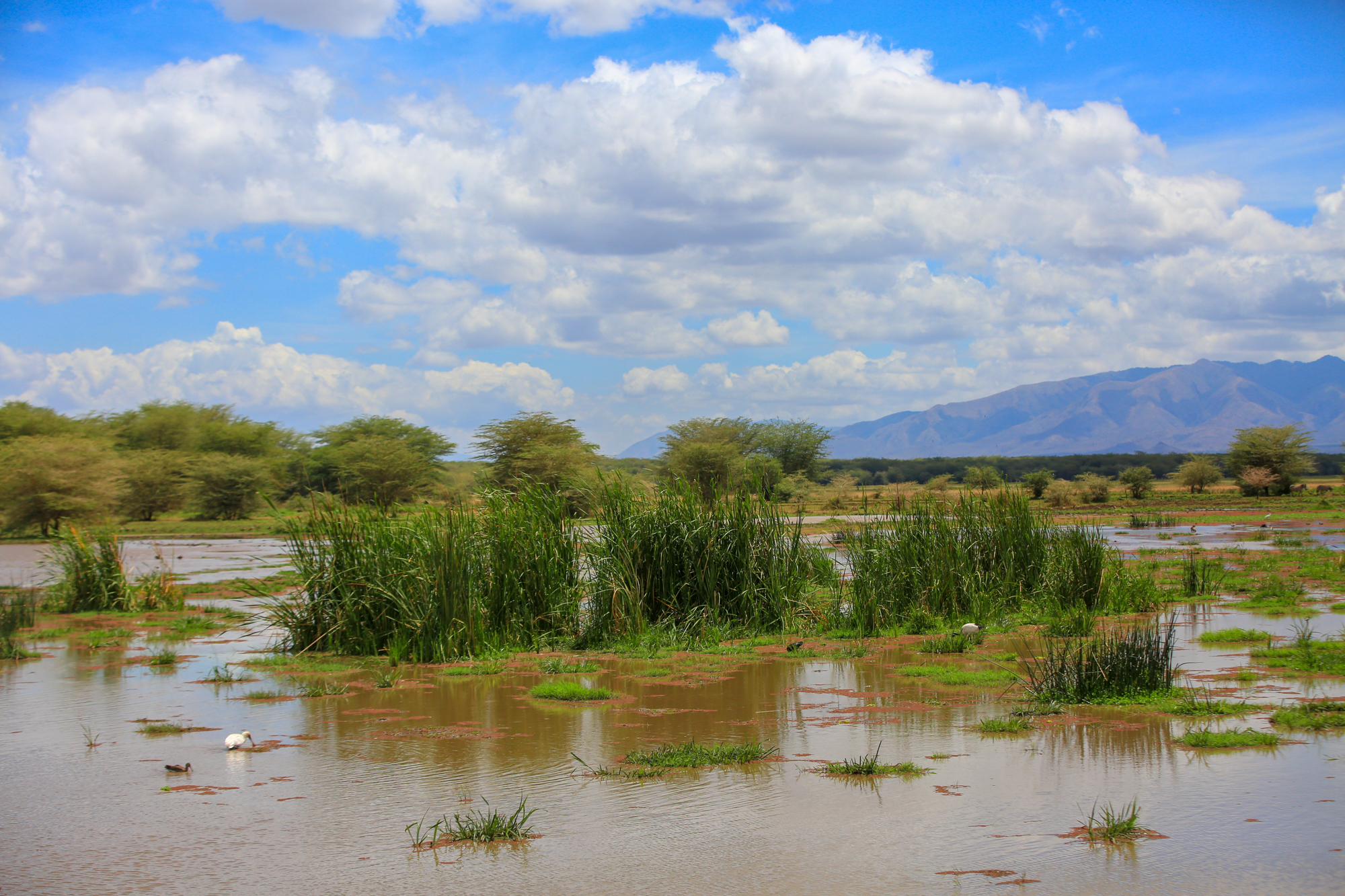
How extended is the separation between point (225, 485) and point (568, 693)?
42.2 meters

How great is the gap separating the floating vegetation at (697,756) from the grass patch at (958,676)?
9.19 feet

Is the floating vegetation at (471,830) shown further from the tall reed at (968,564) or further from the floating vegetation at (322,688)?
the tall reed at (968,564)

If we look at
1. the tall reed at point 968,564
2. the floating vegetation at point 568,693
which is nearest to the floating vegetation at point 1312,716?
the tall reed at point 968,564

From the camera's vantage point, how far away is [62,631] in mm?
12836

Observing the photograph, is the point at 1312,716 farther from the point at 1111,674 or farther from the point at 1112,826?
the point at 1112,826

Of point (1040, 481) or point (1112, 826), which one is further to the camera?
point (1040, 481)

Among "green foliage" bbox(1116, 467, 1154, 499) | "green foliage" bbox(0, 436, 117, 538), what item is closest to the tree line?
"green foliage" bbox(0, 436, 117, 538)

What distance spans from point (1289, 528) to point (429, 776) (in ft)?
106

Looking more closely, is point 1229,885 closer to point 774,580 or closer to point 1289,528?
point 774,580

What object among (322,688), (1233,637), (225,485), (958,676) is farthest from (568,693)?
(225,485)

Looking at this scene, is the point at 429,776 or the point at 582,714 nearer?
the point at 429,776

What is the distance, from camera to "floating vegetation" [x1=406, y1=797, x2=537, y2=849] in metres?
4.64

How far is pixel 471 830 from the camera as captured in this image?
4.69 m

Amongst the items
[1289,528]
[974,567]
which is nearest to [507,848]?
[974,567]
